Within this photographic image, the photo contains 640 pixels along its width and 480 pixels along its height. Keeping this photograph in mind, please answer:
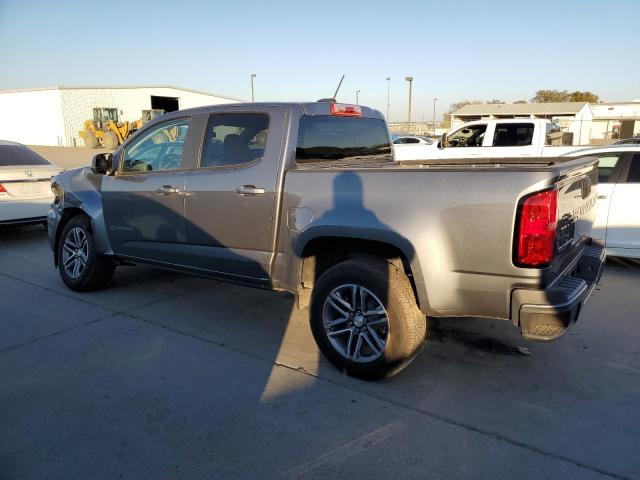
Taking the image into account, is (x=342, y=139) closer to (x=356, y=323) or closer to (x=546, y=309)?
(x=356, y=323)

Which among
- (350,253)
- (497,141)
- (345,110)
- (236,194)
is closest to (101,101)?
(497,141)

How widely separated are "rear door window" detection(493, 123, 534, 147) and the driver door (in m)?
7.86

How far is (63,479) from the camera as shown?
256 cm

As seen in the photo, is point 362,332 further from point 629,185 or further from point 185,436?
point 629,185

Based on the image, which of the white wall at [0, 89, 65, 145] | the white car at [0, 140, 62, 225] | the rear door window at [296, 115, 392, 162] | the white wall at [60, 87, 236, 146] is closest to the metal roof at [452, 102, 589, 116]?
the white wall at [60, 87, 236, 146]

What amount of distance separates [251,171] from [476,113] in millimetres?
48231

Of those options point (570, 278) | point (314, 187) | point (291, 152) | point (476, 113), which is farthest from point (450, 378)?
point (476, 113)

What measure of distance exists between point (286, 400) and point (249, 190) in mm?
1599

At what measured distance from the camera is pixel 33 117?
44594 millimetres

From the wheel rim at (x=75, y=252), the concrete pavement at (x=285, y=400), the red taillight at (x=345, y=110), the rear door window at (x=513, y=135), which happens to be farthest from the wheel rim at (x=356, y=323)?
the rear door window at (x=513, y=135)

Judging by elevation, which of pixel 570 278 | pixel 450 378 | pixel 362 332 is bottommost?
pixel 450 378

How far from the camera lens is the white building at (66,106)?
139ft

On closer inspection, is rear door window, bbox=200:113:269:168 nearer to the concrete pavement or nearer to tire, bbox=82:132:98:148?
the concrete pavement

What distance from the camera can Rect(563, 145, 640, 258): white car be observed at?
6078 mm
